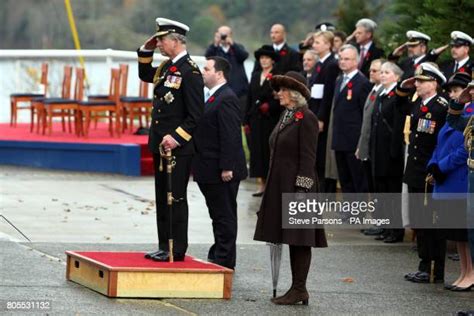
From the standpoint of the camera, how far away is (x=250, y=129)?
18.0 metres

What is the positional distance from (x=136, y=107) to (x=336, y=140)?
20.5ft

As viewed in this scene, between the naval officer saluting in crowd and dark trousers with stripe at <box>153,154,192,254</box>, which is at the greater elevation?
the naval officer saluting in crowd

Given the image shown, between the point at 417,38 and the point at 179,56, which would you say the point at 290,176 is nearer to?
the point at 179,56

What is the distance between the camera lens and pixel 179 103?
38.6 ft

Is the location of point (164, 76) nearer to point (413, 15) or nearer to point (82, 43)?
point (413, 15)

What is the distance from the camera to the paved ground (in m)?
11.0

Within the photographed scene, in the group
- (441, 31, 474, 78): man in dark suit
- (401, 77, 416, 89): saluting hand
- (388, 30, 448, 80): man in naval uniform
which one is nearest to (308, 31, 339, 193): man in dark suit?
(388, 30, 448, 80): man in naval uniform

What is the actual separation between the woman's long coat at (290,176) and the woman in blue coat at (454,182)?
1.30 meters

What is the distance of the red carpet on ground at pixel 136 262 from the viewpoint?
11.2 m

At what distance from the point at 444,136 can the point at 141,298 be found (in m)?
2.91

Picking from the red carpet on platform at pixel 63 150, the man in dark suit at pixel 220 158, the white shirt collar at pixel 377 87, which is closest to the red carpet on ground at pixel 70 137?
the red carpet on platform at pixel 63 150

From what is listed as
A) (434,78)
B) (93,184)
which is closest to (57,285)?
(434,78)

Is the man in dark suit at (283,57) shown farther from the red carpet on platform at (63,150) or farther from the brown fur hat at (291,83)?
the brown fur hat at (291,83)

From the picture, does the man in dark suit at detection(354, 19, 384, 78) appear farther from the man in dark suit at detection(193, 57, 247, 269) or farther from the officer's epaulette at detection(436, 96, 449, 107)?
the man in dark suit at detection(193, 57, 247, 269)
